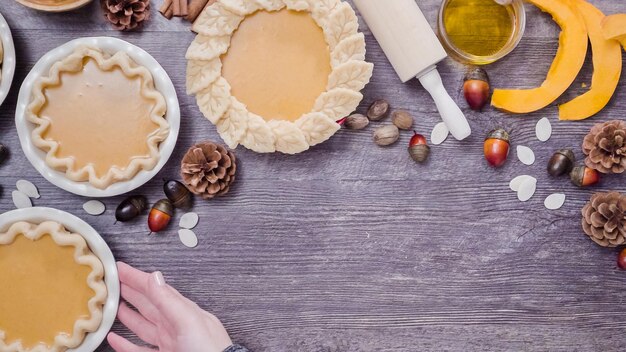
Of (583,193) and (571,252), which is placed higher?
(583,193)

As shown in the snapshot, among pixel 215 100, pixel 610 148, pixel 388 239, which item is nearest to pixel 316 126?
pixel 215 100

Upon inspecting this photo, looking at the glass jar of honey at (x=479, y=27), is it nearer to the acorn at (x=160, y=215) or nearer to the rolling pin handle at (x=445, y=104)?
the rolling pin handle at (x=445, y=104)

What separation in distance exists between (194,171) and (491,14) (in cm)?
76

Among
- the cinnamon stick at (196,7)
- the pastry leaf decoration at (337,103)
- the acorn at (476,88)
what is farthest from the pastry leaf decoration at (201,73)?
the acorn at (476,88)

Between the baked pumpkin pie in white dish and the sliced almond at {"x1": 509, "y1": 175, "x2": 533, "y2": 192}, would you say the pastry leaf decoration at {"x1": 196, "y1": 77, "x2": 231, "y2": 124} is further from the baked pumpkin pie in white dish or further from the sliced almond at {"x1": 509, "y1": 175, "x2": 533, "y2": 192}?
the sliced almond at {"x1": 509, "y1": 175, "x2": 533, "y2": 192}

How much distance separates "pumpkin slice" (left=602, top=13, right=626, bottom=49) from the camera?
4.65ft

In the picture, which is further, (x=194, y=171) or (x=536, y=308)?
(x=536, y=308)

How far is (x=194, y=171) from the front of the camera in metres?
1.44

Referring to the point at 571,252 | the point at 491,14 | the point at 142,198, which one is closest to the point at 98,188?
the point at 142,198

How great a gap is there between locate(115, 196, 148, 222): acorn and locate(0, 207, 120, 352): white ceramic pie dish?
66mm

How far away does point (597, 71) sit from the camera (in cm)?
149

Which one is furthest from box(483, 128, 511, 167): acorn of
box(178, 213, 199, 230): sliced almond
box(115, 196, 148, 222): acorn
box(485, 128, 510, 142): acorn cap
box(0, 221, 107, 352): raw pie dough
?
box(0, 221, 107, 352): raw pie dough

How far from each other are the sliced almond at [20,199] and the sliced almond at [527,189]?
1.14 m

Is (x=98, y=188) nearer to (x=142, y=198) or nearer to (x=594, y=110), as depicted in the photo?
(x=142, y=198)
